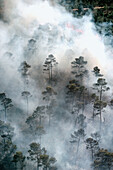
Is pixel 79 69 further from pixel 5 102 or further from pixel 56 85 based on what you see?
pixel 5 102

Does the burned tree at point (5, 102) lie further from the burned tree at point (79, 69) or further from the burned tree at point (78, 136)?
the burned tree at point (79, 69)

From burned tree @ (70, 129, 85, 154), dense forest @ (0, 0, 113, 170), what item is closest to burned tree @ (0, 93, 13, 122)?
dense forest @ (0, 0, 113, 170)

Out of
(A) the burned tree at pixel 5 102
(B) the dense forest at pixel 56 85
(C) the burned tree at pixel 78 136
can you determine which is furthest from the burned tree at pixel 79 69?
(A) the burned tree at pixel 5 102

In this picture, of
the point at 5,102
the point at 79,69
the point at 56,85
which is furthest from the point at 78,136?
the point at 79,69

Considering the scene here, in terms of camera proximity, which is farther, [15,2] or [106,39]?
[15,2]

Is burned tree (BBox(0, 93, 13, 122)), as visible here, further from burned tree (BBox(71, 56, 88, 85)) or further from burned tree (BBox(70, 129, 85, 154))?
burned tree (BBox(71, 56, 88, 85))

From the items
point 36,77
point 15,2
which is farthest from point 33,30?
point 36,77

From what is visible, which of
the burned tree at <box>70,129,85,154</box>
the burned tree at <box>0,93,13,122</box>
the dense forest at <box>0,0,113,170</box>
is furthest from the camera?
the burned tree at <box>0,93,13,122</box>

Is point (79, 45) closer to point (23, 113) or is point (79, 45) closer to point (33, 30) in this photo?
point (33, 30)
